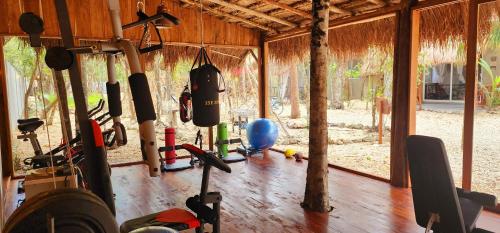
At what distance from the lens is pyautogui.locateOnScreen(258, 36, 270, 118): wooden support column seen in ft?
22.9

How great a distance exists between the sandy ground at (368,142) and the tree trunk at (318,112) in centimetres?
204

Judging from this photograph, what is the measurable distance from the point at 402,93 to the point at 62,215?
4063 mm

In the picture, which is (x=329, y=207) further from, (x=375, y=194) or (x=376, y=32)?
(x=376, y=32)

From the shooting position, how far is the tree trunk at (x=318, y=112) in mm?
3369

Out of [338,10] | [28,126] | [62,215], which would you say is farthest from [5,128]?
[338,10]

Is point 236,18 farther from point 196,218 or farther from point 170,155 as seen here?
point 196,218

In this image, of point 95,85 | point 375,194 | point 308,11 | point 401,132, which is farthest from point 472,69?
point 95,85

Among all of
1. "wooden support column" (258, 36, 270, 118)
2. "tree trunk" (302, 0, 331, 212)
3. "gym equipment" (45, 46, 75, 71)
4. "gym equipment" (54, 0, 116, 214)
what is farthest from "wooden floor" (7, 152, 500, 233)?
"gym equipment" (45, 46, 75, 71)

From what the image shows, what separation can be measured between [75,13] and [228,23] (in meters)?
2.60

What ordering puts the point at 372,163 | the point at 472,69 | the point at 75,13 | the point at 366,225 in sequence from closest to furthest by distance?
the point at 366,225
the point at 472,69
the point at 75,13
the point at 372,163

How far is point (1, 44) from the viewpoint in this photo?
190 inches

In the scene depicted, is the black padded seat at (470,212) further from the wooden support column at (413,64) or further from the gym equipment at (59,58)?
the gym equipment at (59,58)

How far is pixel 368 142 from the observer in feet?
25.4

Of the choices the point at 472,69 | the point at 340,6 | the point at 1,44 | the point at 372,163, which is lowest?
the point at 372,163
